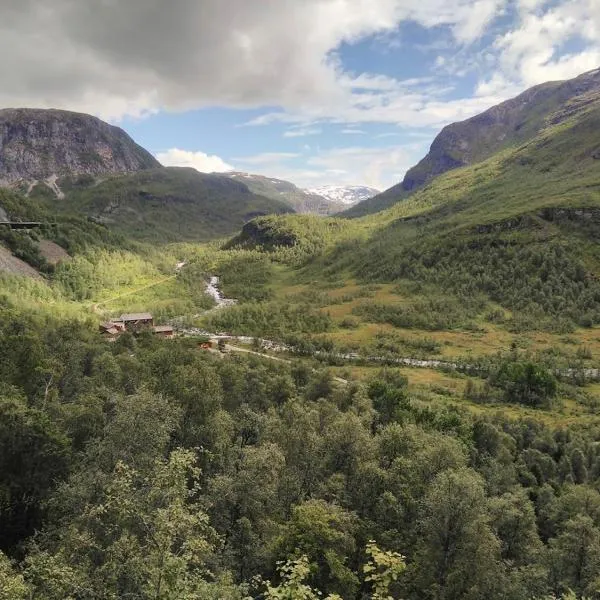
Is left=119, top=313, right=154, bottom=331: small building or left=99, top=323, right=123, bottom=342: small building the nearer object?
left=99, top=323, right=123, bottom=342: small building

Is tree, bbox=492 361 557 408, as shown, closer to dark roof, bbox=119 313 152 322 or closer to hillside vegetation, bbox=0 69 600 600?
hillside vegetation, bbox=0 69 600 600

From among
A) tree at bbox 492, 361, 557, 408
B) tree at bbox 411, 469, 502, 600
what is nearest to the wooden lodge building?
tree at bbox 492, 361, 557, 408

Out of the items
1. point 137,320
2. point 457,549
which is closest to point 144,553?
point 457,549

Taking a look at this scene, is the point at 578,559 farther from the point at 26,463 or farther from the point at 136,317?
the point at 136,317

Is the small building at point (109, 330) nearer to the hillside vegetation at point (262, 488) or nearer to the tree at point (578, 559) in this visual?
the hillside vegetation at point (262, 488)

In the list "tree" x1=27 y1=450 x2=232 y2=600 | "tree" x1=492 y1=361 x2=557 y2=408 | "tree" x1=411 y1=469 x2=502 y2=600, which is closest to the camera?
"tree" x1=27 y1=450 x2=232 y2=600

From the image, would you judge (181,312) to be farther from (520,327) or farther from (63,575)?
(63,575)
